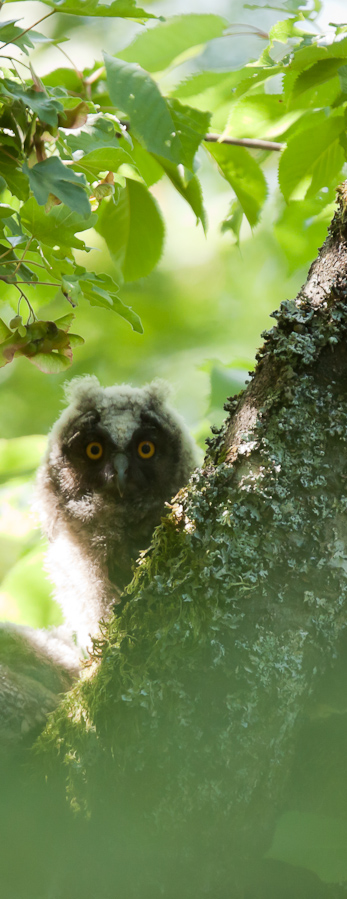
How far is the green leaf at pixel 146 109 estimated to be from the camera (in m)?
0.69

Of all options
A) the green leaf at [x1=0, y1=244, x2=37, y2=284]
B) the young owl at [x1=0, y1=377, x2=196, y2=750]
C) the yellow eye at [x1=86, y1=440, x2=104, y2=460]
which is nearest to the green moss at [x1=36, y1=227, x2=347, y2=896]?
the green leaf at [x1=0, y1=244, x2=37, y2=284]

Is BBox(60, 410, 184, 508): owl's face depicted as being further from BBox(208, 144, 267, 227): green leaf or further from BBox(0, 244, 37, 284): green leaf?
BBox(0, 244, 37, 284): green leaf

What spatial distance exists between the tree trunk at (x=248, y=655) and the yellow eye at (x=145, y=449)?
27.8 inches

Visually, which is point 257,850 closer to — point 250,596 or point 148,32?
point 250,596

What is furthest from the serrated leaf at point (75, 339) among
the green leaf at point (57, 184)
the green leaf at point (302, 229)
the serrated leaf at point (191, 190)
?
the green leaf at point (302, 229)

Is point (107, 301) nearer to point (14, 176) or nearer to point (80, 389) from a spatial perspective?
point (14, 176)

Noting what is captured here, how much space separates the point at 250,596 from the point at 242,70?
0.80 metres

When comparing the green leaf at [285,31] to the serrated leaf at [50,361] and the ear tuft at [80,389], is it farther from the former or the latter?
the ear tuft at [80,389]

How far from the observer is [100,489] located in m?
1.31

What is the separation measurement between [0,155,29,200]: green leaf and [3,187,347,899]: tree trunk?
0.29m

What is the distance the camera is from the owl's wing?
0.77 m

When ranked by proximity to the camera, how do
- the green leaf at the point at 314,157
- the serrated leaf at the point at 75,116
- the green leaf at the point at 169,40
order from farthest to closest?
the green leaf at the point at 169,40, the green leaf at the point at 314,157, the serrated leaf at the point at 75,116

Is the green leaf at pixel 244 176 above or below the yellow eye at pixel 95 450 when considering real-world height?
above

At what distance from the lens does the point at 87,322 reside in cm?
202
